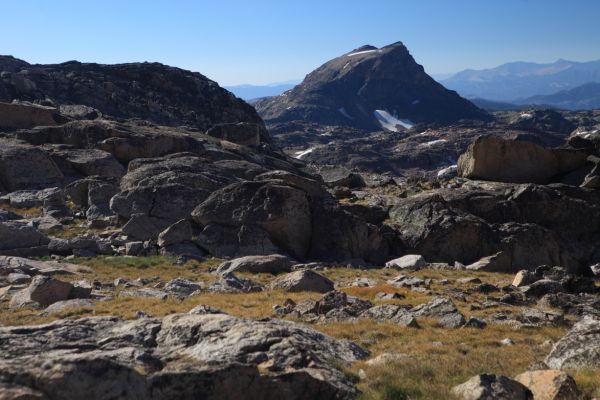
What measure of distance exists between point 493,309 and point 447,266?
494 inches

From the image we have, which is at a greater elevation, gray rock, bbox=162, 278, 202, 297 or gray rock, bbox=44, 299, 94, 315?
gray rock, bbox=44, 299, 94, 315

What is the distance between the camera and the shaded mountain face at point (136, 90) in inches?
5012

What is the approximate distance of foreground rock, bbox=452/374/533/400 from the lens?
936 centimetres

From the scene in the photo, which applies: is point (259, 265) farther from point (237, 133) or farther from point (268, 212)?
point (237, 133)

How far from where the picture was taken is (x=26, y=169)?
159ft

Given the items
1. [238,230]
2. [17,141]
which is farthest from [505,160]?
[17,141]

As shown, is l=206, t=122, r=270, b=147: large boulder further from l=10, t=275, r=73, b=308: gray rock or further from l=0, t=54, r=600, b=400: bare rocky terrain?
l=10, t=275, r=73, b=308: gray rock

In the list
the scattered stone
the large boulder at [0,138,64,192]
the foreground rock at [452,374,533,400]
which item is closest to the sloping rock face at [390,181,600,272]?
the scattered stone

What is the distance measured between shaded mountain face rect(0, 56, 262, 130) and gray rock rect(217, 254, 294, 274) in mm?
95181

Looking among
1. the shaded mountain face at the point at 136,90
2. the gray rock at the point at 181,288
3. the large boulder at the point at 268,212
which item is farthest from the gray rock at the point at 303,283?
the shaded mountain face at the point at 136,90

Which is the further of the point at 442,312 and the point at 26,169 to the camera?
the point at 26,169

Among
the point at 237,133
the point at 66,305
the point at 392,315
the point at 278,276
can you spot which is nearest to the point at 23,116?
the point at 237,133

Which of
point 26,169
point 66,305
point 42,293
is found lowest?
point 66,305

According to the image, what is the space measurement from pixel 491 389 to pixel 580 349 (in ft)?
12.8
